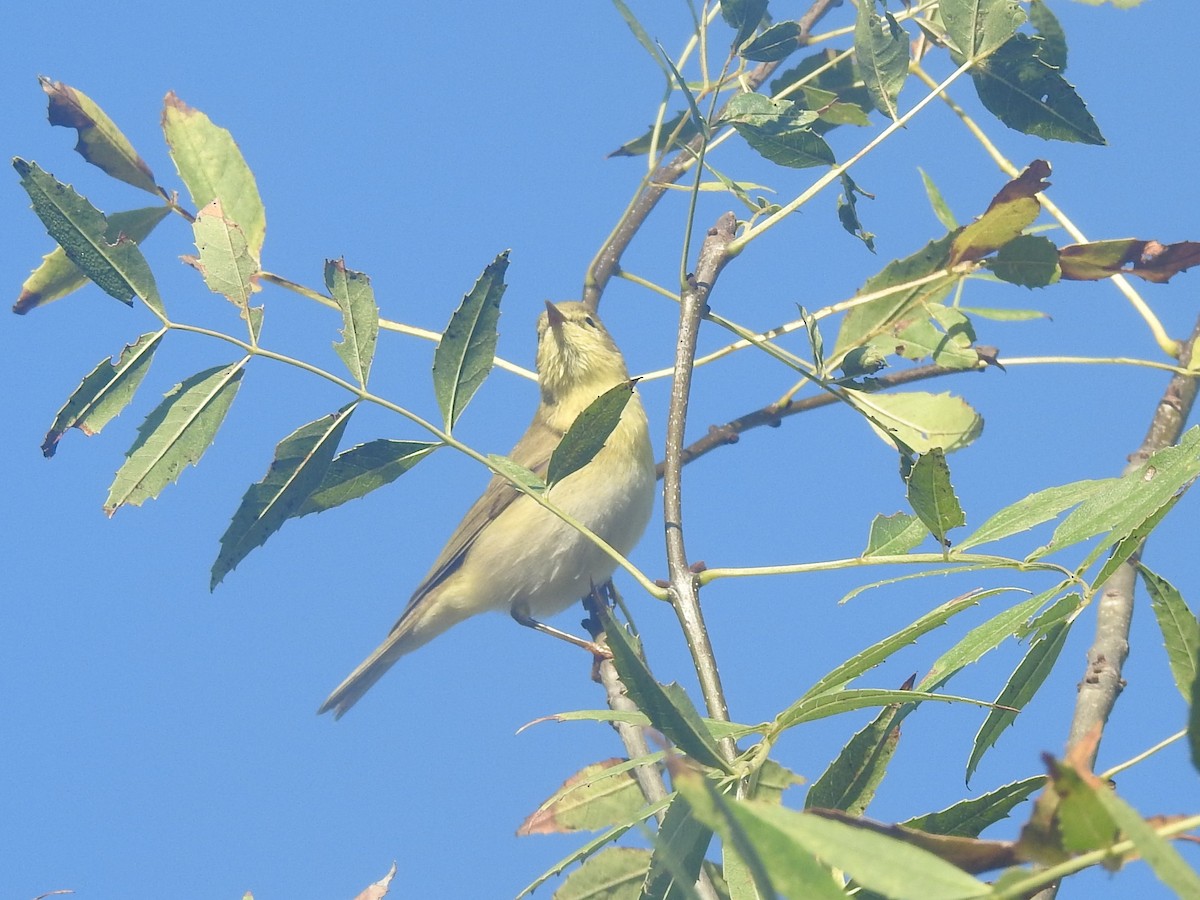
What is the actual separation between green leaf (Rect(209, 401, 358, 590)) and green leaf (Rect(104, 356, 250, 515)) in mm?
144

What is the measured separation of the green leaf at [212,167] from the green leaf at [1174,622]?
1738 millimetres

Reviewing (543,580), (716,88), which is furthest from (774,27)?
(543,580)

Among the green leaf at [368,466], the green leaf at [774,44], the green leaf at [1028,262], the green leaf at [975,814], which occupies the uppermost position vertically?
the green leaf at [774,44]

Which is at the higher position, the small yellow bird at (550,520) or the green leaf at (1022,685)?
the small yellow bird at (550,520)

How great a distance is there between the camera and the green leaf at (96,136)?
2.46m

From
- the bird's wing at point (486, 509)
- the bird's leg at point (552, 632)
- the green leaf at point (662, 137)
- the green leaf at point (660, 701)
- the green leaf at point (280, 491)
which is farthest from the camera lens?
the bird's wing at point (486, 509)

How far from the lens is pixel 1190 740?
84 centimetres

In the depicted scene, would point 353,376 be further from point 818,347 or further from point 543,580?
point 543,580

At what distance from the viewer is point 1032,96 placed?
7.29 ft

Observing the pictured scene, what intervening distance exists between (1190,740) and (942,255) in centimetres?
148

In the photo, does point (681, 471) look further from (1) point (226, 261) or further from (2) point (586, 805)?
(1) point (226, 261)

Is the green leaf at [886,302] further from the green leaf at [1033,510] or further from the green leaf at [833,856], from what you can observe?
the green leaf at [833,856]

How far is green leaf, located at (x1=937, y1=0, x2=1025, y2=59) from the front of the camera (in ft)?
7.15

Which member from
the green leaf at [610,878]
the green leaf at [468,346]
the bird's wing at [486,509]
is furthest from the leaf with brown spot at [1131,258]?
the bird's wing at [486,509]
